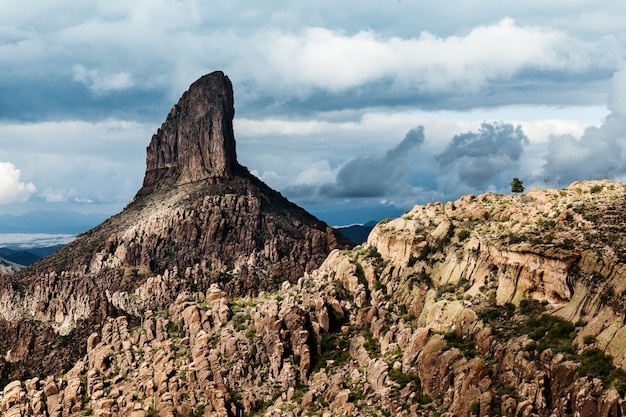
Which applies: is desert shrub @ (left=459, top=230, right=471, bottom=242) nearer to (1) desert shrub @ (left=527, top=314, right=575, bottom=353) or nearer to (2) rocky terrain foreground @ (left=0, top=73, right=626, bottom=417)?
(2) rocky terrain foreground @ (left=0, top=73, right=626, bottom=417)

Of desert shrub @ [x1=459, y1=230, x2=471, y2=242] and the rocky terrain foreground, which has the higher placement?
desert shrub @ [x1=459, y1=230, x2=471, y2=242]

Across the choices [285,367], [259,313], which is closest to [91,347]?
[259,313]

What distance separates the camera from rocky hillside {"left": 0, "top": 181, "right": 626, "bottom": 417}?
104000mm

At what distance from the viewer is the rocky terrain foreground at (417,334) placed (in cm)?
10394

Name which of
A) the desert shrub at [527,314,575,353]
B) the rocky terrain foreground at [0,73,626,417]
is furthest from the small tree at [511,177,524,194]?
the desert shrub at [527,314,575,353]

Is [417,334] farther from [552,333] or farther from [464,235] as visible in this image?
[552,333]

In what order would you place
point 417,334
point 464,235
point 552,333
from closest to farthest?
point 552,333, point 417,334, point 464,235

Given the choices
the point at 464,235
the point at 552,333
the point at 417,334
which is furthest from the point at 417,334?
the point at 552,333

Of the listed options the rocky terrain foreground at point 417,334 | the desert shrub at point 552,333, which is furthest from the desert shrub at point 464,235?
the desert shrub at point 552,333

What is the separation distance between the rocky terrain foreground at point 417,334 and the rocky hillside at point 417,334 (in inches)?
10.0

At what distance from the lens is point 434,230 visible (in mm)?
156125

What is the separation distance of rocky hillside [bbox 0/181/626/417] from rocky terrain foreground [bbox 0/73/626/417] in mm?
255

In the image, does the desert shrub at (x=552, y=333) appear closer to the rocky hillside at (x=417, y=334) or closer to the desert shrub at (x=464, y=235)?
the rocky hillside at (x=417, y=334)

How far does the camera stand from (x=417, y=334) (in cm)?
12962
